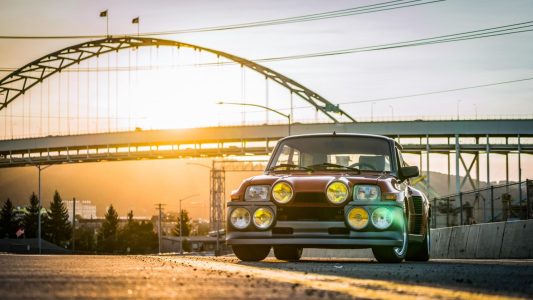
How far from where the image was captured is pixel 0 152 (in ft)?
405

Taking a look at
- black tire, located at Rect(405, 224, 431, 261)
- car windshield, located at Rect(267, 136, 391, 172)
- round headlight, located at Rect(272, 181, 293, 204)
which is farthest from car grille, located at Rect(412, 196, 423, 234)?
round headlight, located at Rect(272, 181, 293, 204)

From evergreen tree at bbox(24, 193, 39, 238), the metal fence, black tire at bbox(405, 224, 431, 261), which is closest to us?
black tire at bbox(405, 224, 431, 261)

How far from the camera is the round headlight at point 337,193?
11812 millimetres

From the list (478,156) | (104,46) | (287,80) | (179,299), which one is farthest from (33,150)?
(179,299)

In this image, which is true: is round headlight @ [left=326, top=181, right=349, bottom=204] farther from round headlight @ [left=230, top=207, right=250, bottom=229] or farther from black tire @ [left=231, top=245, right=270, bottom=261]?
black tire @ [left=231, top=245, right=270, bottom=261]

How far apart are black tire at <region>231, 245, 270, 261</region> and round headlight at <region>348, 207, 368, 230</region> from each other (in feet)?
4.32

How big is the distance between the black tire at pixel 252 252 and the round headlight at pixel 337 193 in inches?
50.1

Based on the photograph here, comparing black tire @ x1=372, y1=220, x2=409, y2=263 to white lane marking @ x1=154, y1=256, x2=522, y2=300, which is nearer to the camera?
white lane marking @ x1=154, y1=256, x2=522, y2=300

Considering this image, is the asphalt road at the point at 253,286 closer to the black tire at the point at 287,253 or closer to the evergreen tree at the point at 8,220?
the black tire at the point at 287,253

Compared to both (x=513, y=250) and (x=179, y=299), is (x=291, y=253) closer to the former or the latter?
Answer: (x=513, y=250)

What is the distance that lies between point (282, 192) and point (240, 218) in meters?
0.67

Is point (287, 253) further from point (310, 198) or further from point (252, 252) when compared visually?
point (310, 198)

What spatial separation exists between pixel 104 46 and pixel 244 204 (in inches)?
3401

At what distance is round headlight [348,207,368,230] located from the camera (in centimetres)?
1183
